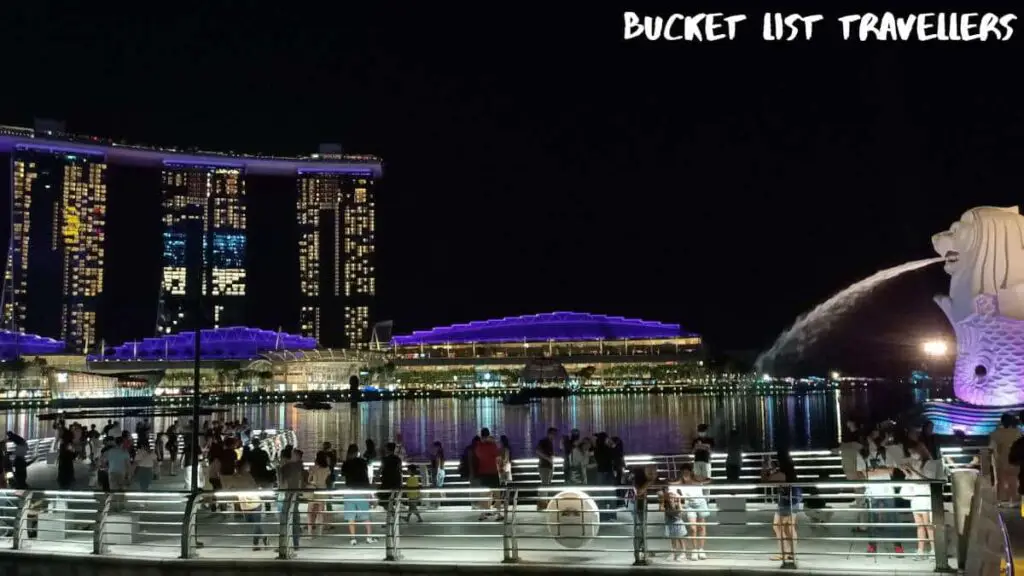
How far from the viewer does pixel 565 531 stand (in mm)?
12156

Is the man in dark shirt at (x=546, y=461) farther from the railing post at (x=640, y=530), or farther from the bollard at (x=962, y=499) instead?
the bollard at (x=962, y=499)

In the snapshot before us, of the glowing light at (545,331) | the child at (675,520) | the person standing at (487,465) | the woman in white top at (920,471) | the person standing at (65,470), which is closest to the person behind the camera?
the child at (675,520)

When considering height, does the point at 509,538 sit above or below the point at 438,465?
below

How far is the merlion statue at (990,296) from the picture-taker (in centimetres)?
2731

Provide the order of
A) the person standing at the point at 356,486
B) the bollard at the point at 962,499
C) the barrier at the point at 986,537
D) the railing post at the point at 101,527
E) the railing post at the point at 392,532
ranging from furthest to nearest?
the person standing at the point at 356,486 → the railing post at the point at 101,527 → the railing post at the point at 392,532 → the bollard at the point at 962,499 → the barrier at the point at 986,537

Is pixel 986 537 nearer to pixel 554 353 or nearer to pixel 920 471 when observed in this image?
pixel 920 471

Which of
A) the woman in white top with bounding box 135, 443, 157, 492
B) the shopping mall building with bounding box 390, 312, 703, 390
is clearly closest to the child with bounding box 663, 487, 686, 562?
the woman in white top with bounding box 135, 443, 157, 492

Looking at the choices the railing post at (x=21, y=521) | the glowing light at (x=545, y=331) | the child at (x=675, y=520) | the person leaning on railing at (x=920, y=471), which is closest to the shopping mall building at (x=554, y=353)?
the glowing light at (x=545, y=331)

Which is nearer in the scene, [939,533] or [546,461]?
[939,533]

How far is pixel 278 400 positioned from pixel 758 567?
135964 mm

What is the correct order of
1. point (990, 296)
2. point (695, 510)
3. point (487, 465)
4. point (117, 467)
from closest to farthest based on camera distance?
point (695, 510), point (487, 465), point (117, 467), point (990, 296)

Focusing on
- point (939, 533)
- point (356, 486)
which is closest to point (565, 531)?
point (356, 486)

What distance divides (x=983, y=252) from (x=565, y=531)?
2081cm

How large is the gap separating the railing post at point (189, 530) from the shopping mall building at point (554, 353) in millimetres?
164508
